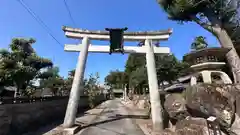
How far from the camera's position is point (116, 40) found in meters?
10.3

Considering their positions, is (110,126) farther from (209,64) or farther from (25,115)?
(209,64)

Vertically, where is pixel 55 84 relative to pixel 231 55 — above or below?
below

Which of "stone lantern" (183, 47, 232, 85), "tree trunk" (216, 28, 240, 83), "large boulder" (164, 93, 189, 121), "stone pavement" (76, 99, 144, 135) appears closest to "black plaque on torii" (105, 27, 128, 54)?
"large boulder" (164, 93, 189, 121)

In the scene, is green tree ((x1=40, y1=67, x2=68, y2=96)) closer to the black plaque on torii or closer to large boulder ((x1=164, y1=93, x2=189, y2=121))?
the black plaque on torii

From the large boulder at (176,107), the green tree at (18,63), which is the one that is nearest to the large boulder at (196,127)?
the large boulder at (176,107)

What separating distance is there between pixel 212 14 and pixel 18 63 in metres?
18.0

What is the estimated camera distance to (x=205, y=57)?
11.5 m

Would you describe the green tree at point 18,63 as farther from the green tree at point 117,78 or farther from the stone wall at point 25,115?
the green tree at point 117,78

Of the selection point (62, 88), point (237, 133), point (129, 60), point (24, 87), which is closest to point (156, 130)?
point (237, 133)

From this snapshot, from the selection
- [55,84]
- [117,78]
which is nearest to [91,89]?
[55,84]

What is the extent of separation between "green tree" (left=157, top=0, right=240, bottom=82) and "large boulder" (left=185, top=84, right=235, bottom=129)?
15.3 feet

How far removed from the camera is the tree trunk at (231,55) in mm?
11128

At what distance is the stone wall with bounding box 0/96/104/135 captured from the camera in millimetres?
6974

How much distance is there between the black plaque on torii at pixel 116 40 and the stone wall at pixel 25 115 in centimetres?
598
